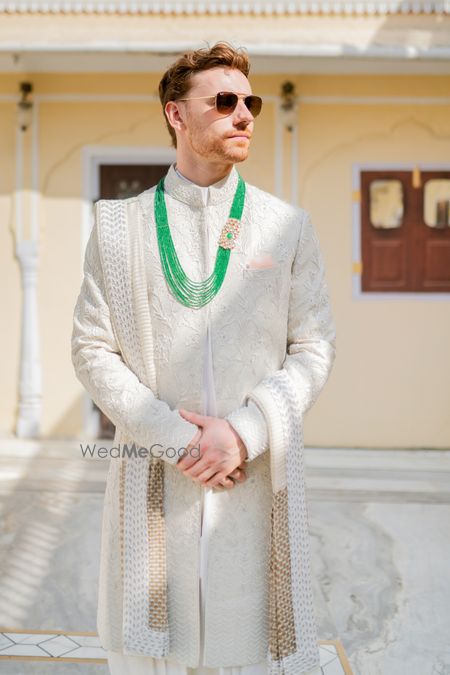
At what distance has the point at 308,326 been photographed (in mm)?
1665

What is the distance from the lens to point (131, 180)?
632 cm

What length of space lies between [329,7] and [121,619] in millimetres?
5190

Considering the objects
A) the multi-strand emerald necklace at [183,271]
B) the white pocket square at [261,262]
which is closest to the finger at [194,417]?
the multi-strand emerald necklace at [183,271]

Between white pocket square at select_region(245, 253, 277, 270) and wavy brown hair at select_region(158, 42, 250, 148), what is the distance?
0.38 m

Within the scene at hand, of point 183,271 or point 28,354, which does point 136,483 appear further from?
→ point 28,354

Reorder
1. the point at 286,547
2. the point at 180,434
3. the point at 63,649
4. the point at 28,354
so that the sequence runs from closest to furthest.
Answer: the point at 180,434
the point at 286,547
the point at 63,649
the point at 28,354

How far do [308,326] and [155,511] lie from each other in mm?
525

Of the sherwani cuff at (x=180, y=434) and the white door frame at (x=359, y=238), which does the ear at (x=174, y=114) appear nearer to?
the sherwani cuff at (x=180, y=434)

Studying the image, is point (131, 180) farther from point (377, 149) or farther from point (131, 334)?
point (131, 334)

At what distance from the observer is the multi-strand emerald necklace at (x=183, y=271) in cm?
160

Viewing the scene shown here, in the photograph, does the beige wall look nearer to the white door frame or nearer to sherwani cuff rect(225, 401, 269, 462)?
the white door frame

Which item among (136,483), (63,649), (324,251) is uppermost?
(324,251)

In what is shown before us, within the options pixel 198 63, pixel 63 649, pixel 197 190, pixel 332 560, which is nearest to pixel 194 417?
pixel 197 190

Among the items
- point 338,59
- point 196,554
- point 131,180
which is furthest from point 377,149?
point 196,554
